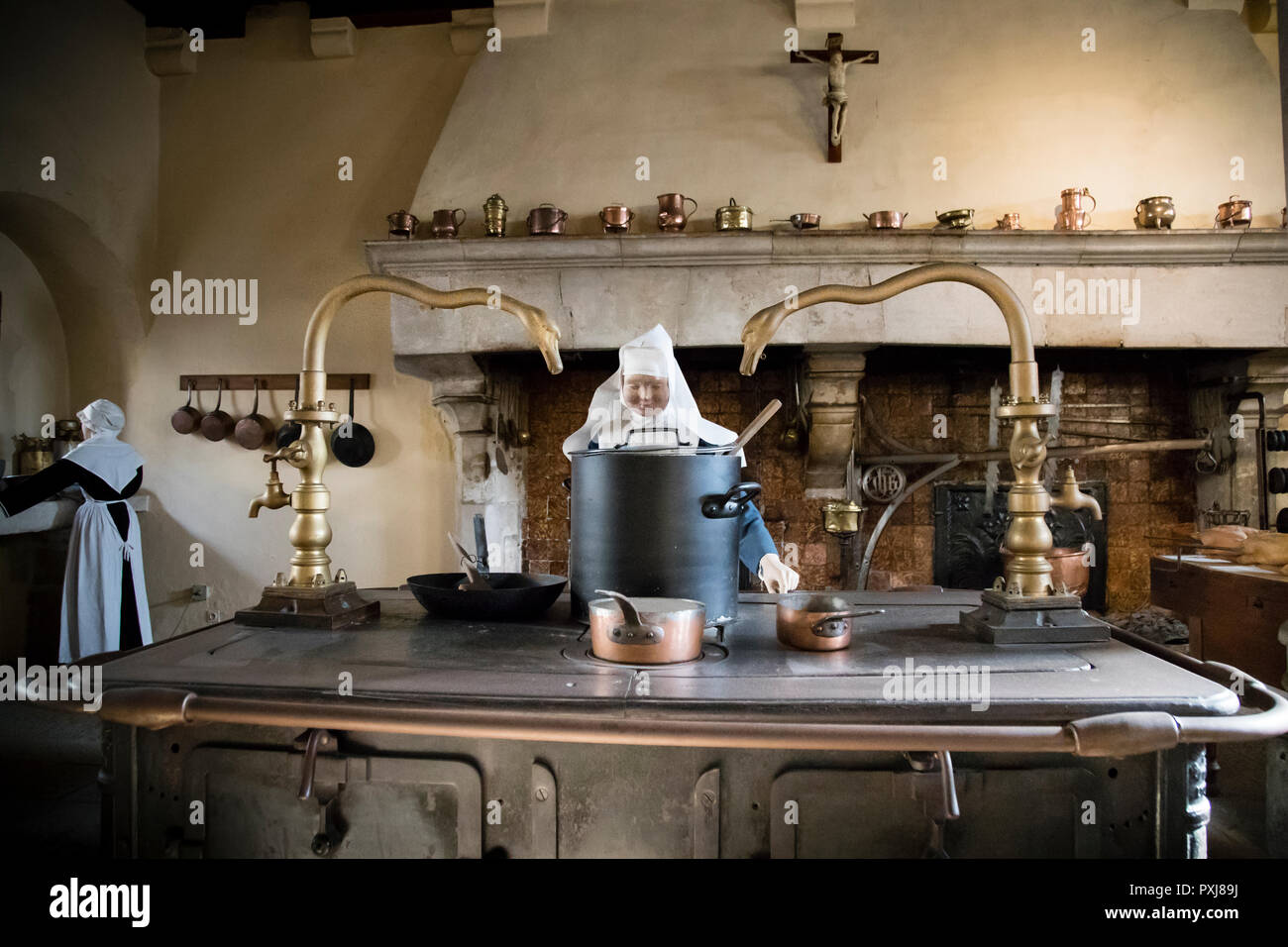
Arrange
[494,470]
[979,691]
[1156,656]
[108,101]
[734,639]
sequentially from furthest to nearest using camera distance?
[108,101], [494,470], [734,639], [1156,656], [979,691]

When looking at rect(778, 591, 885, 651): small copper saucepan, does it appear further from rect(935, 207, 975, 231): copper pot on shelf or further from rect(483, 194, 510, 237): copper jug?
rect(483, 194, 510, 237): copper jug

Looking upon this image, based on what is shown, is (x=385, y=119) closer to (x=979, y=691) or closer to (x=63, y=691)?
(x=63, y=691)

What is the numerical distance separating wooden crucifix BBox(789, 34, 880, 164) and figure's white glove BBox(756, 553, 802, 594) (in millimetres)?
3283

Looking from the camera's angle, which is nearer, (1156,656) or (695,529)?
(1156,656)

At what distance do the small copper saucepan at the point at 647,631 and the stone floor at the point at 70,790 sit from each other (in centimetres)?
212

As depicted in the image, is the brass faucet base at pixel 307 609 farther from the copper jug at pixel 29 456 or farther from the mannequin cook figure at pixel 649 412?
the copper jug at pixel 29 456

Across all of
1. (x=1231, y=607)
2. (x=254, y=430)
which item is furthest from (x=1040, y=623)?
(x=254, y=430)

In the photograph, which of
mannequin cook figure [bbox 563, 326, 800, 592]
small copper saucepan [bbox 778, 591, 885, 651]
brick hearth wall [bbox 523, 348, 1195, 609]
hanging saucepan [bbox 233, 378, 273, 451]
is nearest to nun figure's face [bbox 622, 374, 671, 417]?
mannequin cook figure [bbox 563, 326, 800, 592]

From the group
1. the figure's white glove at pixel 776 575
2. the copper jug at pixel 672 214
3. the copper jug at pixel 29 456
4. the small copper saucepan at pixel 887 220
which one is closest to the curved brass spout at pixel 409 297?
the figure's white glove at pixel 776 575

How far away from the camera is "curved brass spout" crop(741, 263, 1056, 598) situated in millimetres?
1698

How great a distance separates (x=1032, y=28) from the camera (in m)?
4.61

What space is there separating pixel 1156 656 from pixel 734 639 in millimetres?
922

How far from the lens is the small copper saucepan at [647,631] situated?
1.50 m
